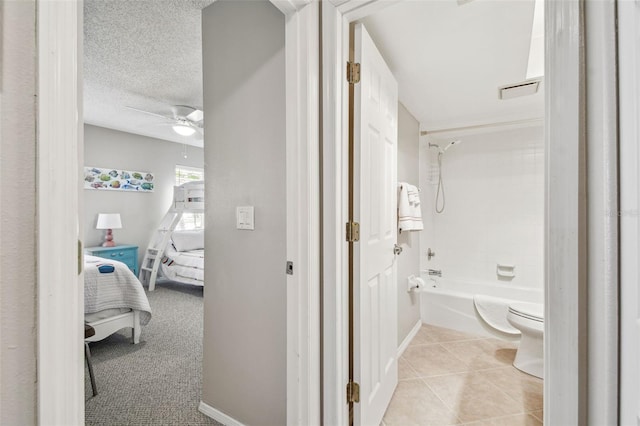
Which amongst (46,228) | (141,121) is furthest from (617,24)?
(141,121)

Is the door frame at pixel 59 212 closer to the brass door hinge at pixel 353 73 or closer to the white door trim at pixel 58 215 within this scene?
the white door trim at pixel 58 215

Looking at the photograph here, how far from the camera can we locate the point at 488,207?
3.48 metres

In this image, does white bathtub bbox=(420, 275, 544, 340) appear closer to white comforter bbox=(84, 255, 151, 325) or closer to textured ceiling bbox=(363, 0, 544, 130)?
textured ceiling bbox=(363, 0, 544, 130)

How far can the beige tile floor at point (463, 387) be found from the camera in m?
1.78

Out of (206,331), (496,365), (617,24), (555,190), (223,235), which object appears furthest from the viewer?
(496,365)

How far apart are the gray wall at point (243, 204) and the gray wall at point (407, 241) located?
1485mm

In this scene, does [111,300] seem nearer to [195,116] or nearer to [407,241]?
[195,116]

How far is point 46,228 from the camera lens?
19.3 inches

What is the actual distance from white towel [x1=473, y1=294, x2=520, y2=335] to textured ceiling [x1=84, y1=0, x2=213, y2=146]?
3.31 metres

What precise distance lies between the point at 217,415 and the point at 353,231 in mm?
1327

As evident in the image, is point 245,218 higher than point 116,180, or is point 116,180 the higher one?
point 116,180

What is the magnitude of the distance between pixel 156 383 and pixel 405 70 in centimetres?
286

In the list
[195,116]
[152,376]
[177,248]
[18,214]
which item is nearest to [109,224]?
[177,248]

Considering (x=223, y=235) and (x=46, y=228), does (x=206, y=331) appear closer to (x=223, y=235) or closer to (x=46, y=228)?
(x=223, y=235)
